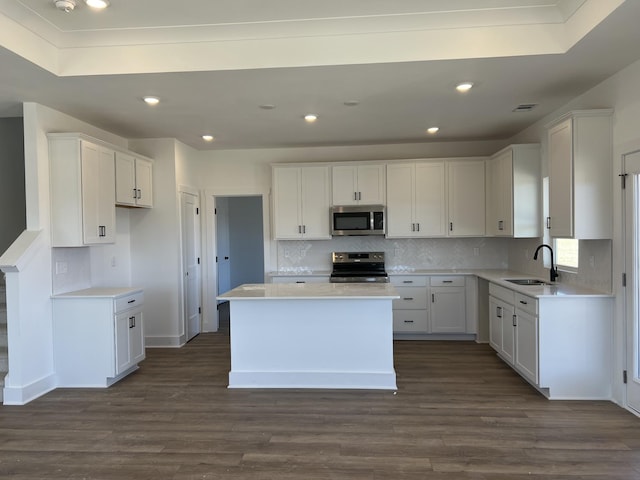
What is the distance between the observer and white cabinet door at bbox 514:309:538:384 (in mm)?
3436

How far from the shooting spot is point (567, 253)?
410cm

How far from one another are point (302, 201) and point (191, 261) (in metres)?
1.74

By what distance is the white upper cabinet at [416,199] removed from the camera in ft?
17.7

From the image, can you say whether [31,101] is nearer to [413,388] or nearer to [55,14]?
[55,14]

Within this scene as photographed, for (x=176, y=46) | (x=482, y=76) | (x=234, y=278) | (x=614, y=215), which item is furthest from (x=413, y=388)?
(x=234, y=278)

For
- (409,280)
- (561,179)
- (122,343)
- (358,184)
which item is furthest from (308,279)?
(561,179)

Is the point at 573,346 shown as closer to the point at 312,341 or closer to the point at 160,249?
the point at 312,341

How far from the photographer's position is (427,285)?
528 cm

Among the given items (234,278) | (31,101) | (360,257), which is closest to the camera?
(31,101)

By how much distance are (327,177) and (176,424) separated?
3.53 m

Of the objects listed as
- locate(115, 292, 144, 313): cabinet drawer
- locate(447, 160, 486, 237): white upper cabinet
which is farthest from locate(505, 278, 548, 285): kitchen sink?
locate(115, 292, 144, 313): cabinet drawer

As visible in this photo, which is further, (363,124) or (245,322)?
(363,124)

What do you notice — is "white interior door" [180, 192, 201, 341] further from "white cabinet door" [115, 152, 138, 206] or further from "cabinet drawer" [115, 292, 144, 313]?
"cabinet drawer" [115, 292, 144, 313]

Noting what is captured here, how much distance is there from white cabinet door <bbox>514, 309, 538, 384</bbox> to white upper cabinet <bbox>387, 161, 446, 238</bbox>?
6.21 ft
